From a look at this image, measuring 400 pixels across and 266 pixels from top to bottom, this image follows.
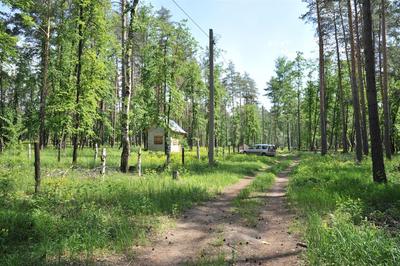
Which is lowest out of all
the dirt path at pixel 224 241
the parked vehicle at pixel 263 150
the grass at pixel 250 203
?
the dirt path at pixel 224 241

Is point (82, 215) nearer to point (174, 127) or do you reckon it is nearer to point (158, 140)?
point (174, 127)

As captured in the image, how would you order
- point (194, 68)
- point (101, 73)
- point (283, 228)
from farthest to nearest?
point (194, 68) → point (101, 73) → point (283, 228)

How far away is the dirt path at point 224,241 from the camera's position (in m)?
5.73

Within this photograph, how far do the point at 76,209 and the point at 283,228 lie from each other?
4.81 metres

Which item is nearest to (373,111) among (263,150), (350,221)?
(350,221)

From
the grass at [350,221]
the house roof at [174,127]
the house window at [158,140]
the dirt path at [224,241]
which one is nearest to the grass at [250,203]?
the dirt path at [224,241]

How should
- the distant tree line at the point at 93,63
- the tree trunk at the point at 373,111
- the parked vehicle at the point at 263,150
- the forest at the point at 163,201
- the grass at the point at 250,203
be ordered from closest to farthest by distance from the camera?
the forest at the point at 163,201
the grass at the point at 250,203
the tree trunk at the point at 373,111
the distant tree line at the point at 93,63
the parked vehicle at the point at 263,150

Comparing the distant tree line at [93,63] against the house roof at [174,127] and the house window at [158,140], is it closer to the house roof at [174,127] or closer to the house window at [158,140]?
the house roof at [174,127]

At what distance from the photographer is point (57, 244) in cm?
570

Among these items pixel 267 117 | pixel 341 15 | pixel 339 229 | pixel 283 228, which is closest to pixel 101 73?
pixel 283 228

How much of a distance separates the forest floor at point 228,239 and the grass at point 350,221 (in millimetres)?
510

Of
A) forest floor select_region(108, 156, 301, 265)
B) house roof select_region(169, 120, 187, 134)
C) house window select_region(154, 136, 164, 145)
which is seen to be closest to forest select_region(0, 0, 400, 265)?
forest floor select_region(108, 156, 301, 265)

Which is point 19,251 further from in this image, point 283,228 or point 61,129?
point 61,129

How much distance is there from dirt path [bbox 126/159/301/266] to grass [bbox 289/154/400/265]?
53 centimetres
